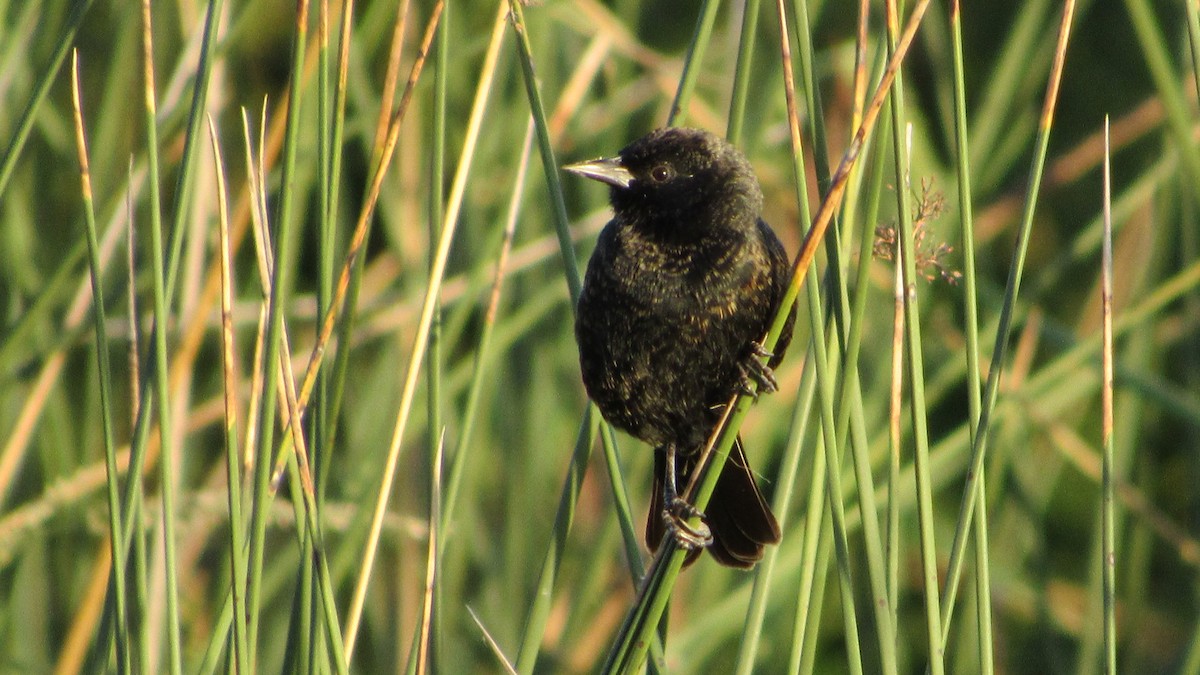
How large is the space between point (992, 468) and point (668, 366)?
114cm

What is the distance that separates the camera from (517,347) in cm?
339

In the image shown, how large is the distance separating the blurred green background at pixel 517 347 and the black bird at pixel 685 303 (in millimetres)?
367

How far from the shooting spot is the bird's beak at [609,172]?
240 cm

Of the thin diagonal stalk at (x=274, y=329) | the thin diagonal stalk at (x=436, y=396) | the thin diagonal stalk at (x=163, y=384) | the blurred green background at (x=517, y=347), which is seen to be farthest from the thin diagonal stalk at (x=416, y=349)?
the blurred green background at (x=517, y=347)

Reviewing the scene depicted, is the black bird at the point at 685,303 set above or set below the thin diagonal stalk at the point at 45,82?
below

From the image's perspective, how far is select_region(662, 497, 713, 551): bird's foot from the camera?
Answer: 6.77ft

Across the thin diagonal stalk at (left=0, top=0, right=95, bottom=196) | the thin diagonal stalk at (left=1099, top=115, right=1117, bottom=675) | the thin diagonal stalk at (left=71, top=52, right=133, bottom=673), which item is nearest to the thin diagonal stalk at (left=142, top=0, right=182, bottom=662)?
the thin diagonal stalk at (left=71, top=52, right=133, bottom=673)

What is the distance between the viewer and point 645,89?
350 cm

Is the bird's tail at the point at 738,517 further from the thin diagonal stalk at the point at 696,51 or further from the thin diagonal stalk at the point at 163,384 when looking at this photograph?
the thin diagonal stalk at the point at 163,384

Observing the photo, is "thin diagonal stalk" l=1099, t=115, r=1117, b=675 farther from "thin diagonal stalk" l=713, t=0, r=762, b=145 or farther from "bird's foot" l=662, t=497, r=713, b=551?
"bird's foot" l=662, t=497, r=713, b=551

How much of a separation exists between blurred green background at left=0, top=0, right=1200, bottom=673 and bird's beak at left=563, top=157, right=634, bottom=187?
318mm

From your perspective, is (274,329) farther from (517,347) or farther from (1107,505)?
(517,347)

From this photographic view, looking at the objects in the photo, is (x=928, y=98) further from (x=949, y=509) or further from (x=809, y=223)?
(x=809, y=223)

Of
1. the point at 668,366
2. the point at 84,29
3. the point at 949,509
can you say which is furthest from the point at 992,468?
the point at 84,29
